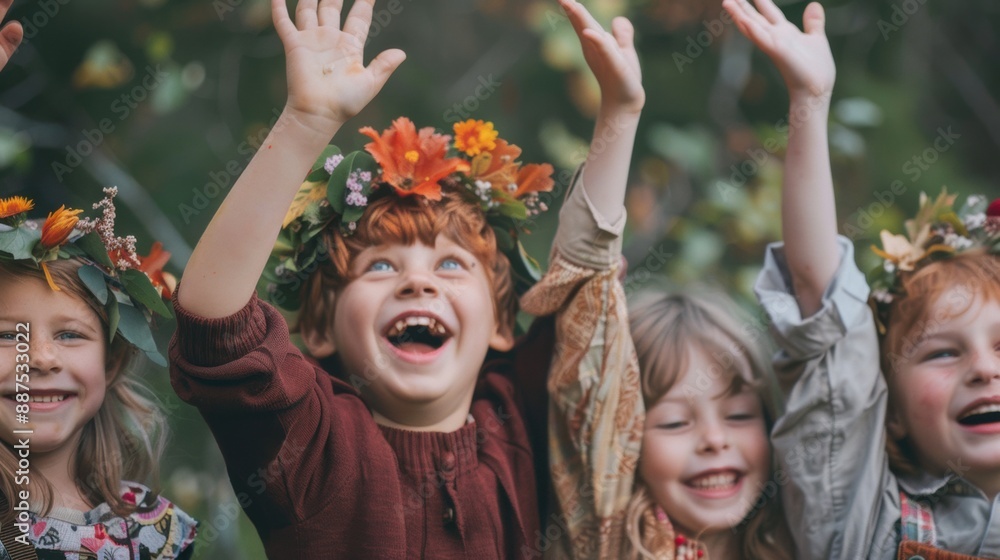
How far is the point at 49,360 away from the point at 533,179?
105cm

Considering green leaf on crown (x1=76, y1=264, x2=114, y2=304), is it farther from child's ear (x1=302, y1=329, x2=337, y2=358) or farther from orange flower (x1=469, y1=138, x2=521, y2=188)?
orange flower (x1=469, y1=138, x2=521, y2=188)

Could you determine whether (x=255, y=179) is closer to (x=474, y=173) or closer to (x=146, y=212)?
(x=474, y=173)

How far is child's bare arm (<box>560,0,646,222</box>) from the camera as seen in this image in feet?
8.87

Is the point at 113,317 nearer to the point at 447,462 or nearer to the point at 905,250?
the point at 447,462

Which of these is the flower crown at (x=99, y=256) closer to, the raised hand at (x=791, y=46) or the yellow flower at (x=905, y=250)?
the raised hand at (x=791, y=46)

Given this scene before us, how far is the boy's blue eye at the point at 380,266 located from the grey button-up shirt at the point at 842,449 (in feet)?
2.55

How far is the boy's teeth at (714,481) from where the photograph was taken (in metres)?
2.80

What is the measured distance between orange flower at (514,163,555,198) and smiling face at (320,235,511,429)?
21cm

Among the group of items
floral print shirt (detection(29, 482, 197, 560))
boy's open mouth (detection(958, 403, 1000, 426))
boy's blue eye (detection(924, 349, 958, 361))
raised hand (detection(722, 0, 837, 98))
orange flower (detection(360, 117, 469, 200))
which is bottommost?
floral print shirt (detection(29, 482, 197, 560))

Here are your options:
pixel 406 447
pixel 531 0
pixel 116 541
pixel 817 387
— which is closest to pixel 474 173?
pixel 406 447

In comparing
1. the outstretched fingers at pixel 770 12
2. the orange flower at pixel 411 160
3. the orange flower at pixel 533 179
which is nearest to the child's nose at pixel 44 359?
the orange flower at pixel 411 160

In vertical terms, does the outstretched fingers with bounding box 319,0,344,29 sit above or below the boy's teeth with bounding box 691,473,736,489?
above

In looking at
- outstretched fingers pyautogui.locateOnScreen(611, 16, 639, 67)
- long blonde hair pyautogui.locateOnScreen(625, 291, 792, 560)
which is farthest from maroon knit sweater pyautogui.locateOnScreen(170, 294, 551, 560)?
outstretched fingers pyautogui.locateOnScreen(611, 16, 639, 67)

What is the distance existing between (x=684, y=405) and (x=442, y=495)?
0.54 metres
